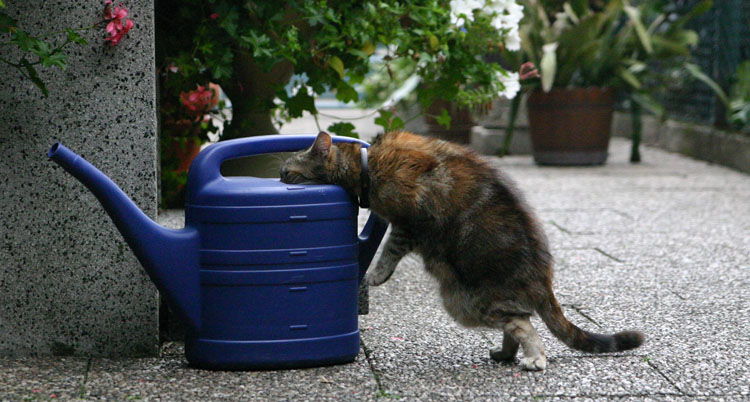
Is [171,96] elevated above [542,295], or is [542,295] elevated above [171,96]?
[171,96]

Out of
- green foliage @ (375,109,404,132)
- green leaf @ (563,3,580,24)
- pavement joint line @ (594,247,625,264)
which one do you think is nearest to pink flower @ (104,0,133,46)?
green foliage @ (375,109,404,132)

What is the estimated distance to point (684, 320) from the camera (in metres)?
3.15

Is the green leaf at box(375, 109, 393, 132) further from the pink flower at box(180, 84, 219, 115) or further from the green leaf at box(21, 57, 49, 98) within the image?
the green leaf at box(21, 57, 49, 98)

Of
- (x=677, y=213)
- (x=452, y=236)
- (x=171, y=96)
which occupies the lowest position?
(x=677, y=213)

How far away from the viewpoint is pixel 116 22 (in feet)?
8.26

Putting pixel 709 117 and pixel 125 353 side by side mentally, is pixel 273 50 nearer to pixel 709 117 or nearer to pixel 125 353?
pixel 125 353

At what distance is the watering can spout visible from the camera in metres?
2.39

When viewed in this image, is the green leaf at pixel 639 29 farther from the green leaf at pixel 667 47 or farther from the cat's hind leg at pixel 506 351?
the cat's hind leg at pixel 506 351

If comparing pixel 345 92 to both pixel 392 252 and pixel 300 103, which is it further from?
pixel 392 252

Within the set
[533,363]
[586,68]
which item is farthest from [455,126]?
[533,363]

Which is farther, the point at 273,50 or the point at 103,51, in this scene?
the point at 273,50

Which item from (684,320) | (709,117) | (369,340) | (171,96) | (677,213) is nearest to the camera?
(369,340)

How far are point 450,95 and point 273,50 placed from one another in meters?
0.99

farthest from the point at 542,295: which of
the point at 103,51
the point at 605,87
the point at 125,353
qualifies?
the point at 605,87
